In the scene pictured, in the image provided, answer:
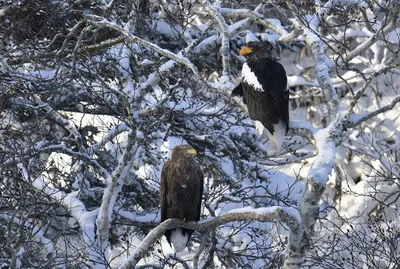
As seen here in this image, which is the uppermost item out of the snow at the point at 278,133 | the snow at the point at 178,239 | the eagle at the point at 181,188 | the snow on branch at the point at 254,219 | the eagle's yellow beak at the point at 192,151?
the snow at the point at 278,133

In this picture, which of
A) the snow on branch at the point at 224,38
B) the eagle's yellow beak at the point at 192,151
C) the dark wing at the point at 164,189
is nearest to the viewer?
the snow on branch at the point at 224,38

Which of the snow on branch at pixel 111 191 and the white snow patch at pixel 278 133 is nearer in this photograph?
the white snow patch at pixel 278 133

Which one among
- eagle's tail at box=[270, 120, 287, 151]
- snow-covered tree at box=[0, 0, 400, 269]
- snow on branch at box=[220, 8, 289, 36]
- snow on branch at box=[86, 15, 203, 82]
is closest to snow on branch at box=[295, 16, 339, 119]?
snow-covered tree at box=[0, 0, 400, 269]

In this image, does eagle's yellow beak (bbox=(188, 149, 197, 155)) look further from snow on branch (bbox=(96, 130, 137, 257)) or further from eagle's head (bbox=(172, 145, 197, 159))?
snow on branch (bbox=(96, 130, 137, 257))

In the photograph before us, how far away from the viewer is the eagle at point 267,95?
7.28 metres

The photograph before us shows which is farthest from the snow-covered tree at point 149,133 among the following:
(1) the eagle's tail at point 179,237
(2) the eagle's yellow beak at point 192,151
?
(2) the eagle's yellow beak at point 192,151

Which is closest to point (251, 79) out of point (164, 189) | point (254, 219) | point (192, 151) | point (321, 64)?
point (192, 151)

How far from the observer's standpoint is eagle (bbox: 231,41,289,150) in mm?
7281

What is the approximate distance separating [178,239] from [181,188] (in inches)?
20.0

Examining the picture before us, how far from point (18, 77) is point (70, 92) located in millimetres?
1237

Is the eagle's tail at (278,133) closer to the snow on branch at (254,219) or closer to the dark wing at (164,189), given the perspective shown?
the dark wing at (164,189)

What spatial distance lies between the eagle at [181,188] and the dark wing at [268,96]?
74 centimetres

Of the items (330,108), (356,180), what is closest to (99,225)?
(330,108)

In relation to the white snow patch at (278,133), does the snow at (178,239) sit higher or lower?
lower
